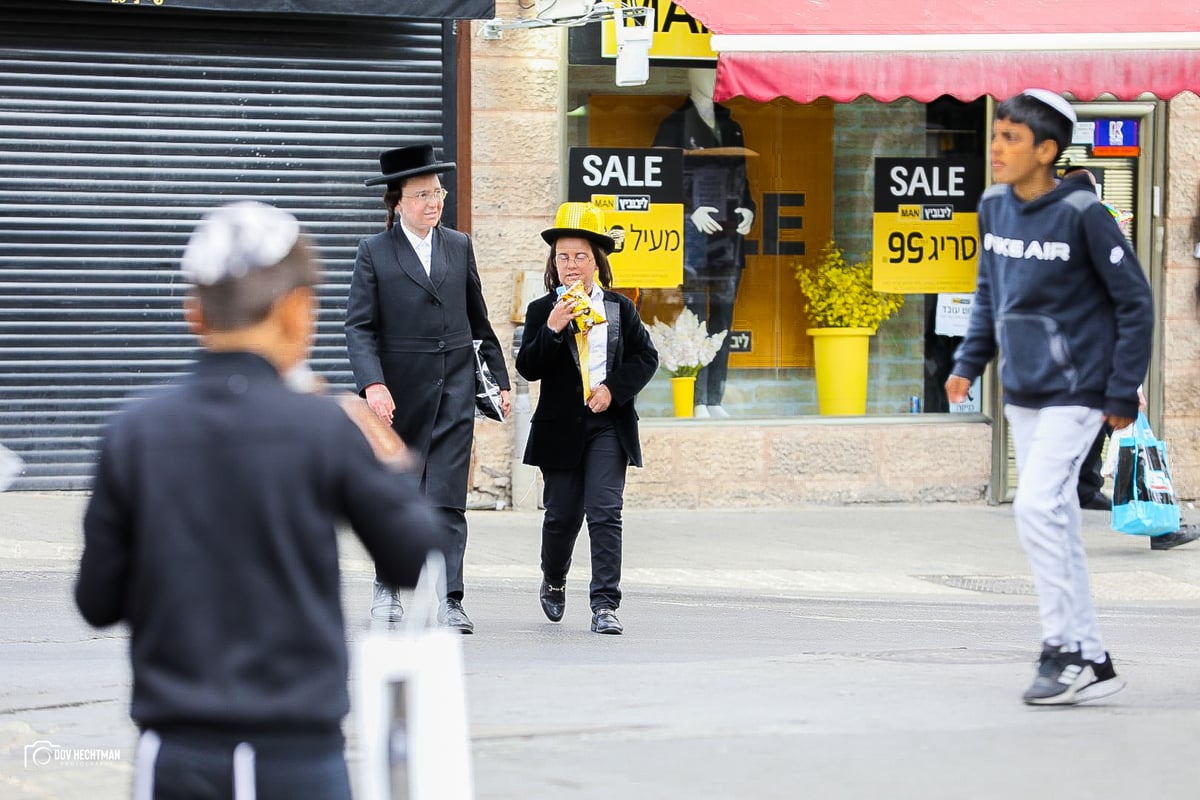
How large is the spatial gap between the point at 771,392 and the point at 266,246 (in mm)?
9943

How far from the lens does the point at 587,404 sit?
730cm

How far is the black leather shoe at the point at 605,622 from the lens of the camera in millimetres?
7246

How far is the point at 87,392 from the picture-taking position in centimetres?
1122

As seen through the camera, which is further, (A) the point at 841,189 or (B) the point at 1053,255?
(A) the point at 841,189

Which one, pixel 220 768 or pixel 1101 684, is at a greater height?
pixel 220 768

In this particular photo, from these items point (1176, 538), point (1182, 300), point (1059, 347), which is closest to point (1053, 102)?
point (1059, 347)

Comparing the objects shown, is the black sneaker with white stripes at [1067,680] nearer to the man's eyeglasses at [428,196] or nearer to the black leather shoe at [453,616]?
the black leather shoe at [453,616]

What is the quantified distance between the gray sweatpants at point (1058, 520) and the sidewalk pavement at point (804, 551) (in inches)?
139

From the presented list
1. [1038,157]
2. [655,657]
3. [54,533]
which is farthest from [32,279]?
[1038,157]

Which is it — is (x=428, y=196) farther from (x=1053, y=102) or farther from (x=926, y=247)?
(x=926, y=247)

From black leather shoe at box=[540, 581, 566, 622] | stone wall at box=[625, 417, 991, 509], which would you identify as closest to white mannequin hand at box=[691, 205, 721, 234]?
stone wall at box=[625, 417, 991, 509]

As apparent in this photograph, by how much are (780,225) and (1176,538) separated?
3582 millimetres

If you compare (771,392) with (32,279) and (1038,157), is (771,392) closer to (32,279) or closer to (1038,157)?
(32,279)

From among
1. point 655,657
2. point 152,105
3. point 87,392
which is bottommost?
point 655,657
